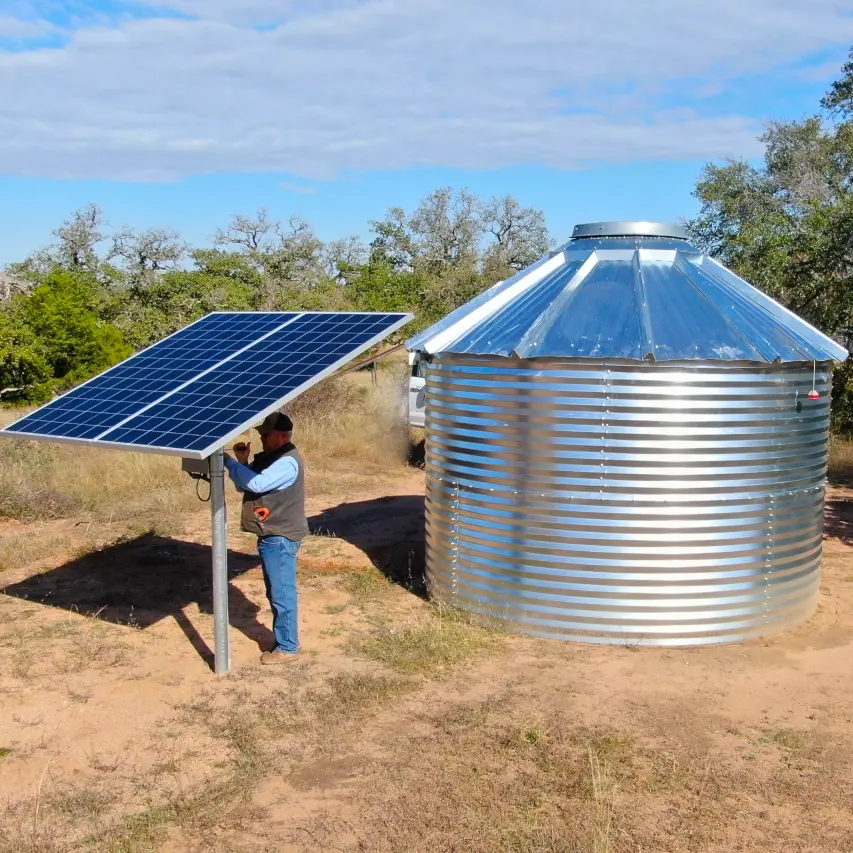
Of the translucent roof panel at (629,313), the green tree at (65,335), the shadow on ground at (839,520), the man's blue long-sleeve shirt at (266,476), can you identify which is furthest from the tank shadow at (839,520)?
the green tree at (65,335)

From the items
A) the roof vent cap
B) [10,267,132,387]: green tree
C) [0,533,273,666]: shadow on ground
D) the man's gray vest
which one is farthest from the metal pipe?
[10,267,132,387]: green tree

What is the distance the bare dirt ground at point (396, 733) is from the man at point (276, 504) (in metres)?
0.72

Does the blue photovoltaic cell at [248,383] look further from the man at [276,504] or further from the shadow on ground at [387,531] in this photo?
the shadow on ground at [387,531]

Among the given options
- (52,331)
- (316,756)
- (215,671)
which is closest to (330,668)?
(215,671)

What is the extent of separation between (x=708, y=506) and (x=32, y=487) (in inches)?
381

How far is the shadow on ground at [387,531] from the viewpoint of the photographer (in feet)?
34.3

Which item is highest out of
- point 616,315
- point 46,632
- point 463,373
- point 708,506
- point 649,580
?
point 616,315

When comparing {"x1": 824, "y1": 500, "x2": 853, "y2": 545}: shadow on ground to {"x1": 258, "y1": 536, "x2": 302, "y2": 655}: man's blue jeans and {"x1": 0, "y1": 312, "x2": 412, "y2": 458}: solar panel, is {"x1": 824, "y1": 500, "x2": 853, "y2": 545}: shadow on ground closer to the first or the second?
{"x1": 0, "y1": 312, "x2": 412, "y2": 458}: solar panel

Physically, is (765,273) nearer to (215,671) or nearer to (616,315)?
(616,315)

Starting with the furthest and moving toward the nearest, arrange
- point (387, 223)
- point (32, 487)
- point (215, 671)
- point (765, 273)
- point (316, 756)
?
point (387, 223)
point (765, 273)
point (32, 487)
point (215, 671)
point (316, 756)

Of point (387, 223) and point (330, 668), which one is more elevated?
point (387, 223)

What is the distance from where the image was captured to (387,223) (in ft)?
150

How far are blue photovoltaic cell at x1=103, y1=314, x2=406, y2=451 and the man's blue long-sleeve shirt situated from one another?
52 cm

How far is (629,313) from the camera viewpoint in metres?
7.95
